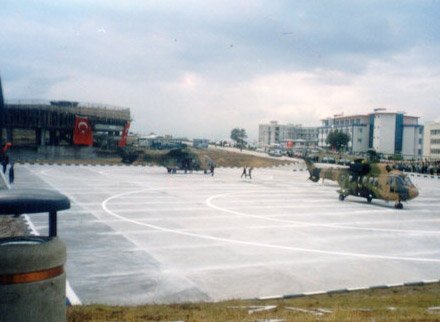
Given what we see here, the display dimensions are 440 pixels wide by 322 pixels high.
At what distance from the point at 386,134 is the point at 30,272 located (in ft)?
527

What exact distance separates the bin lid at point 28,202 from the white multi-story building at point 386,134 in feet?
509

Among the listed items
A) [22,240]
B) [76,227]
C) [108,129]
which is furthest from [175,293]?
[108,129]

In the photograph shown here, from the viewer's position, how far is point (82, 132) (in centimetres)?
8269

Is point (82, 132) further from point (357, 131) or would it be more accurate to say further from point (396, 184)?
point (357, 131)

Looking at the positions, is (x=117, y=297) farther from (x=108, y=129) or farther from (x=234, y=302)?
(x=108, y=129)

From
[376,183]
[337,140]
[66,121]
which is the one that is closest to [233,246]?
[376,183]

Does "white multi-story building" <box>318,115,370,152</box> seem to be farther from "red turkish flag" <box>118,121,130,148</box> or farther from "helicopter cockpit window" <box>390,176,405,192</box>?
"helicopter cockpit window" <box>390,176,405,192</box>

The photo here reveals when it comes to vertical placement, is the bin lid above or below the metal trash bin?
above

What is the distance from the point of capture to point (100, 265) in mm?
13508

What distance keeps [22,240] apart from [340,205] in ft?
85.6

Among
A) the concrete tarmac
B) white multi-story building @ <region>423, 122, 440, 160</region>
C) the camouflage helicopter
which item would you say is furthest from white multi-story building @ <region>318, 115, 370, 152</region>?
the concrete tarmac

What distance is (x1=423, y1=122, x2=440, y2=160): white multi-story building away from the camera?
125 metres

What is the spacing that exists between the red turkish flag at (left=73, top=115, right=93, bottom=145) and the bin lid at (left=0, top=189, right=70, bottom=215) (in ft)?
264

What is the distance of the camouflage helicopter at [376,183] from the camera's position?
27.8 m
